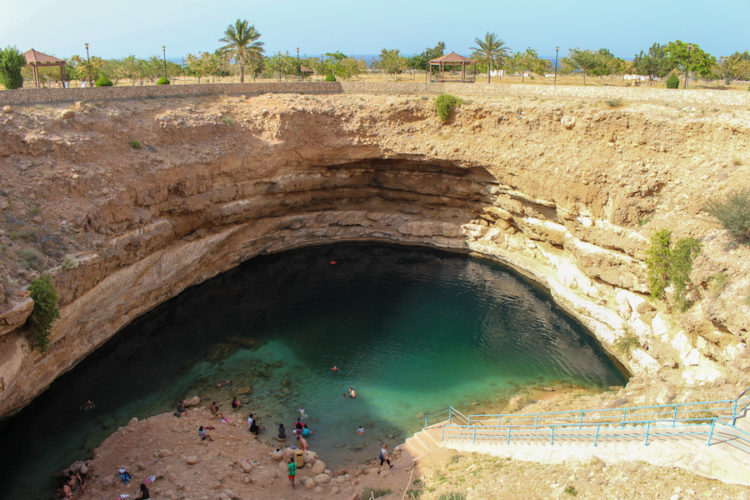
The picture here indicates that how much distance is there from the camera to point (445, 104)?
43281 millimetres

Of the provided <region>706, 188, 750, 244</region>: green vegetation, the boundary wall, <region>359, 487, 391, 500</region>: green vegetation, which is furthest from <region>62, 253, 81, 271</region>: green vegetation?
<region>706, 188, 750, 244</region>: green vegetation

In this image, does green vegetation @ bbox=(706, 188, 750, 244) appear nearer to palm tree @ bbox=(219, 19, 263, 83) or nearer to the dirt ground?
the dirt ground

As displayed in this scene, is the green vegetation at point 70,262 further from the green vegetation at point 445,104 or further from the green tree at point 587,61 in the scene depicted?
the green tree at point 587,61

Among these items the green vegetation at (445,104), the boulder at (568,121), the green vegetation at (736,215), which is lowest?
the green vegetation at (736,215)

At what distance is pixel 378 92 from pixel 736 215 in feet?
104

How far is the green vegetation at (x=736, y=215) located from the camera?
24.9m

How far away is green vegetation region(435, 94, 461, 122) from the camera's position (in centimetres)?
4334

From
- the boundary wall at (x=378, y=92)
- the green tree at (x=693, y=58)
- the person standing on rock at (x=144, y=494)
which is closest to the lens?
the person standing on rock at (x=144, y=494)

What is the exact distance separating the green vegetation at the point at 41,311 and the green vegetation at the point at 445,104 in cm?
3154

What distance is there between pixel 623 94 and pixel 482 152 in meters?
11.2

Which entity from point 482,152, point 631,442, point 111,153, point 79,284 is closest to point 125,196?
point 111,153

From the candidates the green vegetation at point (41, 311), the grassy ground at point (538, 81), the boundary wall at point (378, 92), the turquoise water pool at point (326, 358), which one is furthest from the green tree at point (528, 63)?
the green vegetation at point (41, 311)

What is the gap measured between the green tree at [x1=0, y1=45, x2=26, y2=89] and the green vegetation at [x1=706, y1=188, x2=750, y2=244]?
46500 mm

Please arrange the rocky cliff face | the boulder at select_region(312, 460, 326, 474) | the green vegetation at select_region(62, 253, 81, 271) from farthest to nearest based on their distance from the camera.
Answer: the rocky cliff face < the green vegetation at select_region(62, 253, 81, 271) < the boulder at select_region(312, 460, 326, 474)
